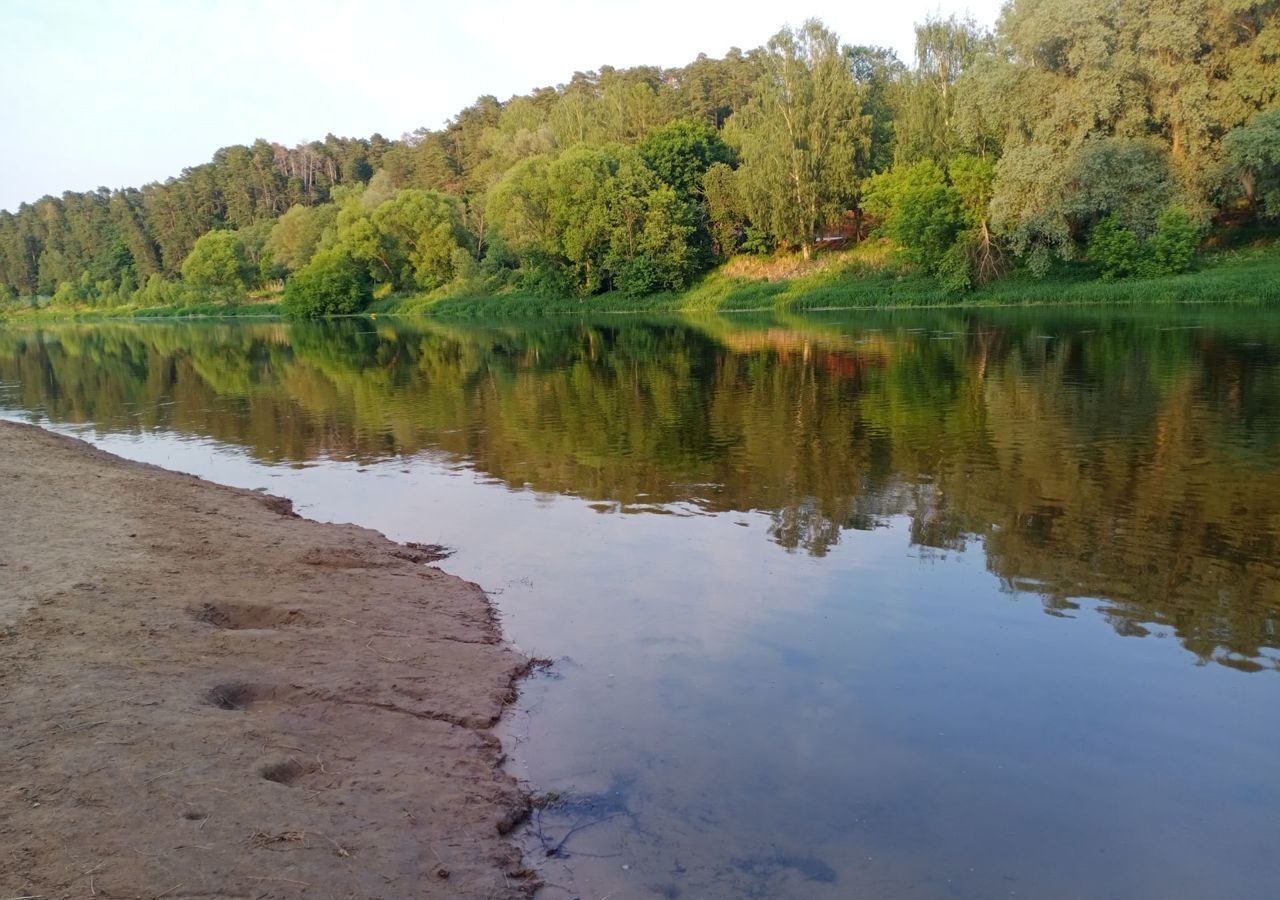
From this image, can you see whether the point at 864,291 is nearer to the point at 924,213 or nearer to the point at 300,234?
the point at 924,213

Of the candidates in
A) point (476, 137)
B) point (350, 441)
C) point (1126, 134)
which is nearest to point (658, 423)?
point (350, 441)

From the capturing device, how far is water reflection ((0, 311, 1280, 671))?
11.1 meters

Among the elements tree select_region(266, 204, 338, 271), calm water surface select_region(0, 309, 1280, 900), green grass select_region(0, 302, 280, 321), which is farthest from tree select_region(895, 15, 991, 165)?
green grass select_region(0, 302, 280, 321)

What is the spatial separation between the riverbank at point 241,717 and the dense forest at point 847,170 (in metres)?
51.6

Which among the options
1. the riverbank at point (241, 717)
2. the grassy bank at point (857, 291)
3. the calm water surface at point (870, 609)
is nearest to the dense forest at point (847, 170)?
the grassy bank at point (857, 291)

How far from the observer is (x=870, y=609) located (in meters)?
9.77

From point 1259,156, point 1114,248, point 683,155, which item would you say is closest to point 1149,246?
point 1114,248

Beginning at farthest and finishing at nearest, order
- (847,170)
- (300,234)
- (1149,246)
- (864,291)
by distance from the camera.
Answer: (300,234) < (847,170) < (864,291) < (1149,246)

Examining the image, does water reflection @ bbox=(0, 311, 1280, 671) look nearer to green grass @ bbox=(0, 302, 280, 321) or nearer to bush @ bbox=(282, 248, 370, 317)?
bush @ bbox=(282, 248, 370, 317)

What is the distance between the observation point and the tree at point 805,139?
222 feet

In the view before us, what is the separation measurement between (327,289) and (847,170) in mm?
56529

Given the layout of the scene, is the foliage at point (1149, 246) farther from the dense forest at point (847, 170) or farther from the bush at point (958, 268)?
Answer: the bush at point (958, 268)

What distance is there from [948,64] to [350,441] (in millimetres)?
58868

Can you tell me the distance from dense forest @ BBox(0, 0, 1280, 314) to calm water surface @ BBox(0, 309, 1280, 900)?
29.0 m
